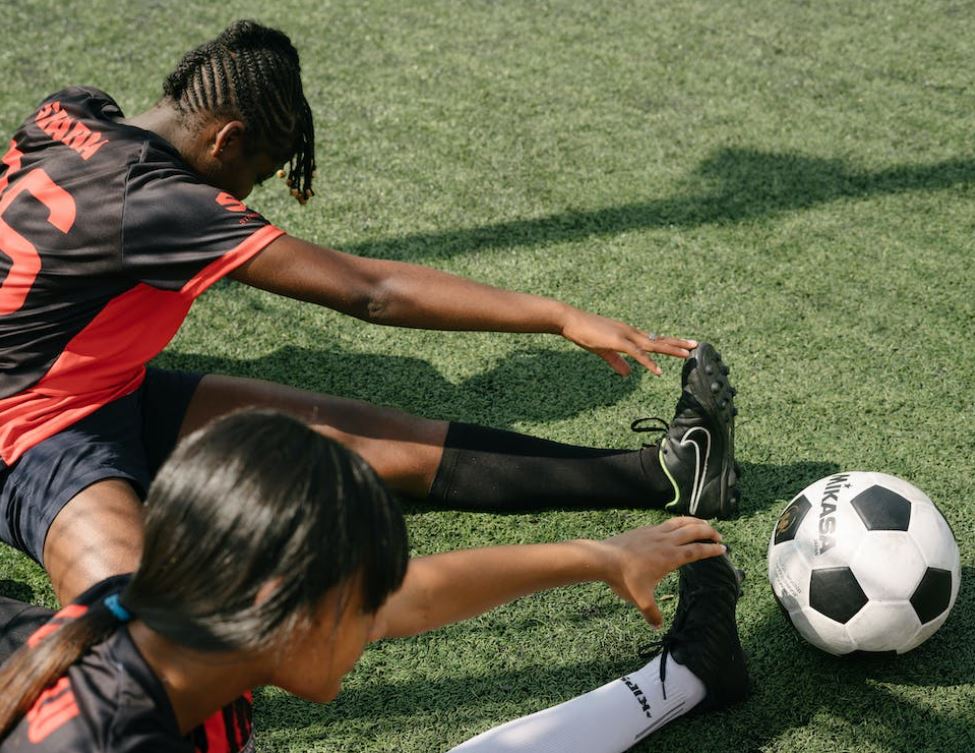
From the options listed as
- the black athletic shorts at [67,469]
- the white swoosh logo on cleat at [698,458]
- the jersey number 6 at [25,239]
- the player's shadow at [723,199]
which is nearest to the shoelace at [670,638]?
the white swoosh logo on cleat at [698,458]

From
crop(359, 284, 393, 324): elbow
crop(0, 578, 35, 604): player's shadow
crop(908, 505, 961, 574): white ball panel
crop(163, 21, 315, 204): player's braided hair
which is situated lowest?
crop(0, 578, 35, 604): player's shadow

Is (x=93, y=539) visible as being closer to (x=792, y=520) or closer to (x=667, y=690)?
(x=667, y=690)

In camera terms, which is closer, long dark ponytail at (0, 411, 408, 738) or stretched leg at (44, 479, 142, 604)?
long dark ponytail at (0, 411, 408, 738)

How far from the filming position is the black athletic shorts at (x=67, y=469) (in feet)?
8.78

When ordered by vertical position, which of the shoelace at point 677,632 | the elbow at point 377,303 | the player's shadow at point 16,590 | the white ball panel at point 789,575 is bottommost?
the player's shadow at point 16,590

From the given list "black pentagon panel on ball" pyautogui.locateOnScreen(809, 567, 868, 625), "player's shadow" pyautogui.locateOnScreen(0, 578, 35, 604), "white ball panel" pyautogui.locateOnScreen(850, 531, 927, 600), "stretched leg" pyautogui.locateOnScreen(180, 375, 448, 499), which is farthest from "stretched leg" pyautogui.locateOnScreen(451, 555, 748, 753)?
"player's shadow" pyautogui.locateOnScreen(0, 578, 35, 604)

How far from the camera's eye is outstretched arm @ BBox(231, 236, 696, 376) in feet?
9.10

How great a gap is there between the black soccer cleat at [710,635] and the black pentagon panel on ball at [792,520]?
16 centimetres

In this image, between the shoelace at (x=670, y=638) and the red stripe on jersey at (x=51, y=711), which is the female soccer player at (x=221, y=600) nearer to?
the red stripe on jersey at (x=51, y=711)

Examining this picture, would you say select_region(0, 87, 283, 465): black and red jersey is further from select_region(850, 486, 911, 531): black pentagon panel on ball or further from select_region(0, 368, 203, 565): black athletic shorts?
select_region(850, 486, 911, 531): black pentagon panel on ball

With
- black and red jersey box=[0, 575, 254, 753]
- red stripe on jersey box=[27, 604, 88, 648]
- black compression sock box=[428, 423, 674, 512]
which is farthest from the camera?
black compression sock box=[428, 423, 674, 512]

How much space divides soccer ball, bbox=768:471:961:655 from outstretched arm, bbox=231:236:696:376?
1.88ft

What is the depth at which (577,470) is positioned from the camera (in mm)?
3324

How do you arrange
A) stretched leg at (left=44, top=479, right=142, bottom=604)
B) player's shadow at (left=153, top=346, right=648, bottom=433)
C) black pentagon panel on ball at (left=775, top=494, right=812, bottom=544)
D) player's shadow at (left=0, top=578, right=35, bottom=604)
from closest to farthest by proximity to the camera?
stretched leg at (left=44, top=479, right=142, bottom=604) → black pentagon panel on ball at (left=775, top=494, right=812, bottom=544) → player's shadow at (left=0, top=578, right=35, bottom=604) → player's shadow at (left=153, top=346, right=648, bottom=433)
